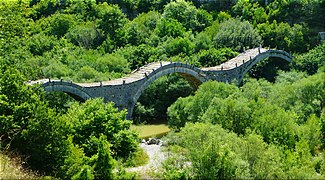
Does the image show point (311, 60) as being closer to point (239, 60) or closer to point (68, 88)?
point (239, 60)

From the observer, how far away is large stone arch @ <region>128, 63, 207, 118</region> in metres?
40.8

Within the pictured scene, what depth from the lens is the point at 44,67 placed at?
4444cm

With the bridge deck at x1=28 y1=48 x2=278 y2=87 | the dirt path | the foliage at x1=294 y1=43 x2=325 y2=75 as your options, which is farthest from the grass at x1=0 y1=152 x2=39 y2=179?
the foliage at x1=294 y1=43 x2=325 y2=75

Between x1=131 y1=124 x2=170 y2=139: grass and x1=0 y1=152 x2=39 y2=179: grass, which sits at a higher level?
x1=0 y1=152 x2=39 y2=179: grass

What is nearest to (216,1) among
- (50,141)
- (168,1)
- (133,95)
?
(168,1)

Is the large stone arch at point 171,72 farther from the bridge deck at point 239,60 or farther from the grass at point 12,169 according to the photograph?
the grass at point 12,169

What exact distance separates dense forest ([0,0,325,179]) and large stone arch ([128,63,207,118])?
2249 mm

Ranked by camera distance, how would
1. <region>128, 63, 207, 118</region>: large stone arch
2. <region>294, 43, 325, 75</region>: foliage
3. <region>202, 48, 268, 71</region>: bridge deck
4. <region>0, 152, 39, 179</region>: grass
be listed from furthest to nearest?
<region>294, 43, 325, 75</region>: foliage → <region>202, 48, 268, 71</region>: bridge deck → <region>128, 63, 207, 118</region>: large stone arch → <region>0, 152, 39, 179</region>: grass

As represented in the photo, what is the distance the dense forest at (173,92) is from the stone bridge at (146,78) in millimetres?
1724

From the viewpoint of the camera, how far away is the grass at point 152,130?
41438 mm

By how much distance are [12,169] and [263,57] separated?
36.7 m

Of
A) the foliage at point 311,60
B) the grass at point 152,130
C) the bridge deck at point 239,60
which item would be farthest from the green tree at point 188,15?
the grass at point 152,130

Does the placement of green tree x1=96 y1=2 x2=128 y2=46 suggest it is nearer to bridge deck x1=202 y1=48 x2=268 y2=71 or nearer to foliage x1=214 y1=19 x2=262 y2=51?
foliage x1=214 y1=19 x2=262 y2=51

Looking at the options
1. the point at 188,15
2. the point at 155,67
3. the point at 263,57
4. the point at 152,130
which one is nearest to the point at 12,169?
the point at 155,67
